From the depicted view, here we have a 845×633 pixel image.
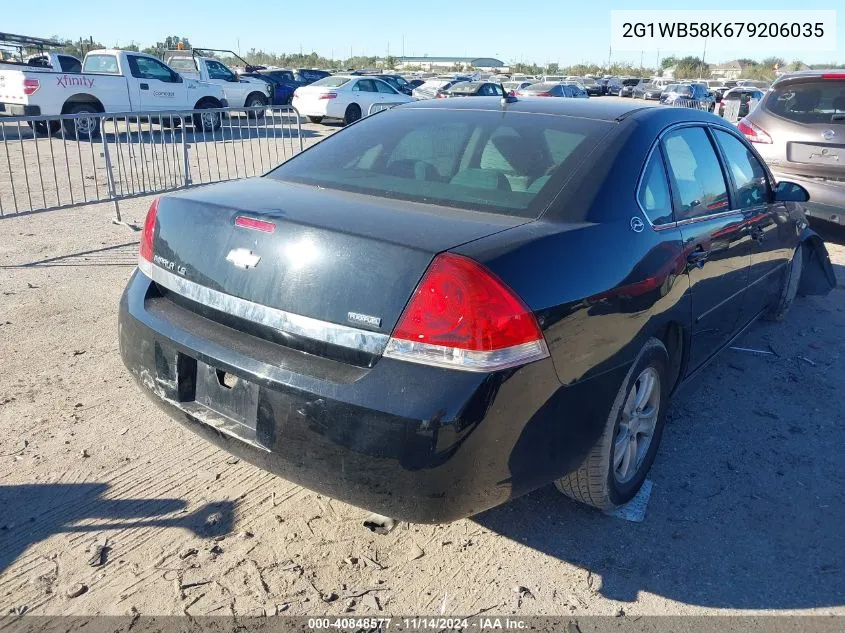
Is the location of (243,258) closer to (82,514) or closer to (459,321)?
(459,321)

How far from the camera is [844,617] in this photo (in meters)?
2.56

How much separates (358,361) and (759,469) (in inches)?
88.9

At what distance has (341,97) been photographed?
21.5 m

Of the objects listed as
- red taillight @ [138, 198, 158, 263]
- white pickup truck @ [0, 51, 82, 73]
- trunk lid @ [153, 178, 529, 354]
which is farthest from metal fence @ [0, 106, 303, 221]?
trunk lid @ [153, 178, 529, 354]

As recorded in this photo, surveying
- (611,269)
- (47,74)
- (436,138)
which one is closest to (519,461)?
(611,269)

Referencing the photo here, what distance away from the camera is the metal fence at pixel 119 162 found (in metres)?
8.27

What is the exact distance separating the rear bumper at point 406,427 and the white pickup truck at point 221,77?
19997 mm

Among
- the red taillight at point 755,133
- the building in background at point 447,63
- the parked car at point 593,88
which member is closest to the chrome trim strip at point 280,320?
the red taillight at point 755,133

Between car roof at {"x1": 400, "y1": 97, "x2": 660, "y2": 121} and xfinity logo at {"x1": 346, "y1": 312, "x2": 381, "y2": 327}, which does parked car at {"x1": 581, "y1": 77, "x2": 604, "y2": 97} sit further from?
xfinity logo at {"x1": 346, "y1": 312, "x2": 381, "y2": 327}

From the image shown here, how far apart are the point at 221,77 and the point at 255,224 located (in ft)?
71.2

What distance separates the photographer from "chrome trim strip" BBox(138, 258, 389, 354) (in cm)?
229

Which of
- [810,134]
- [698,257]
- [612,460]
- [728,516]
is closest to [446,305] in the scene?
[612,460]

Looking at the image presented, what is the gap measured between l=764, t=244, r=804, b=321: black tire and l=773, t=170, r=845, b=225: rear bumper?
211cm

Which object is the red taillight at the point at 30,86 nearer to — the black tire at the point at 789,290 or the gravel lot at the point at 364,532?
the gravel lot at the point at 364,532
